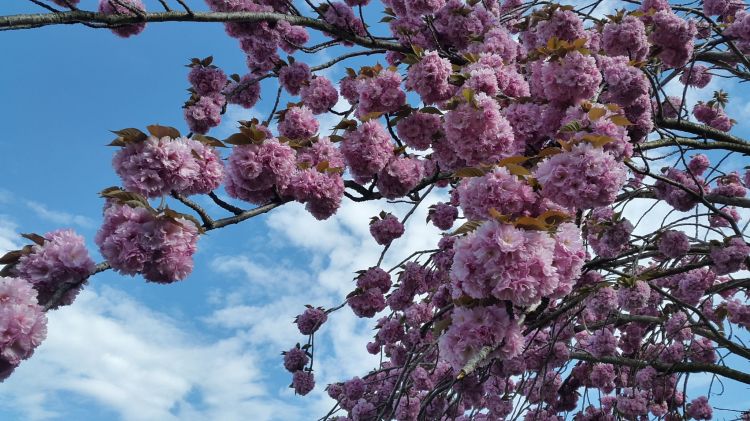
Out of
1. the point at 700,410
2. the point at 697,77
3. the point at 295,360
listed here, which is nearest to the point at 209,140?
the point at 295,360

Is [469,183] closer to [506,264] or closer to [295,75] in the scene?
[506,264]

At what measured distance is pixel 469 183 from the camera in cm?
250

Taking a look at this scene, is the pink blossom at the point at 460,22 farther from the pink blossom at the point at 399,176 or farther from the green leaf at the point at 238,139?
the green leaf at the point at 238,139

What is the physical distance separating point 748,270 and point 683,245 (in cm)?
78

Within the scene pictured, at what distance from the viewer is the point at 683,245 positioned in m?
5.06

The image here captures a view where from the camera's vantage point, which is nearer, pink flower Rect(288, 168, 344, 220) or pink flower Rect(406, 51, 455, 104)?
pink flower Rect(288, 168, 344, 220)

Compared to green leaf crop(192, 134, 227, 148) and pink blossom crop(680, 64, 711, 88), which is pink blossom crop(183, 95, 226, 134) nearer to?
green leaf crop(192, 134, 227, 148)

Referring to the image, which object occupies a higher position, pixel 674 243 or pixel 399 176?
pixel 674 243

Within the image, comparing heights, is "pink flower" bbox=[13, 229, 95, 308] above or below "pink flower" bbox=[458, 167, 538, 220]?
below

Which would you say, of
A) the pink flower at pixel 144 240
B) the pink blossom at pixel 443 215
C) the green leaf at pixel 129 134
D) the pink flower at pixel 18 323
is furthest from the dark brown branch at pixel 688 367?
the pink flower at pixel 18 323

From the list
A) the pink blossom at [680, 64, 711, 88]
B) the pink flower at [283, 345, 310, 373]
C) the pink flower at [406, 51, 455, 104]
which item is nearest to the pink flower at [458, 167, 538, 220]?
the pink flower at [406, 51, 455, 104]

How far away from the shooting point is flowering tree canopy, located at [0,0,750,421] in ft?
7.61

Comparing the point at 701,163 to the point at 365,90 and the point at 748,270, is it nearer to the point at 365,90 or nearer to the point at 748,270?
the point at 748,270

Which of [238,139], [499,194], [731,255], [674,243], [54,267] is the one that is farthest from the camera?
[674,243]
